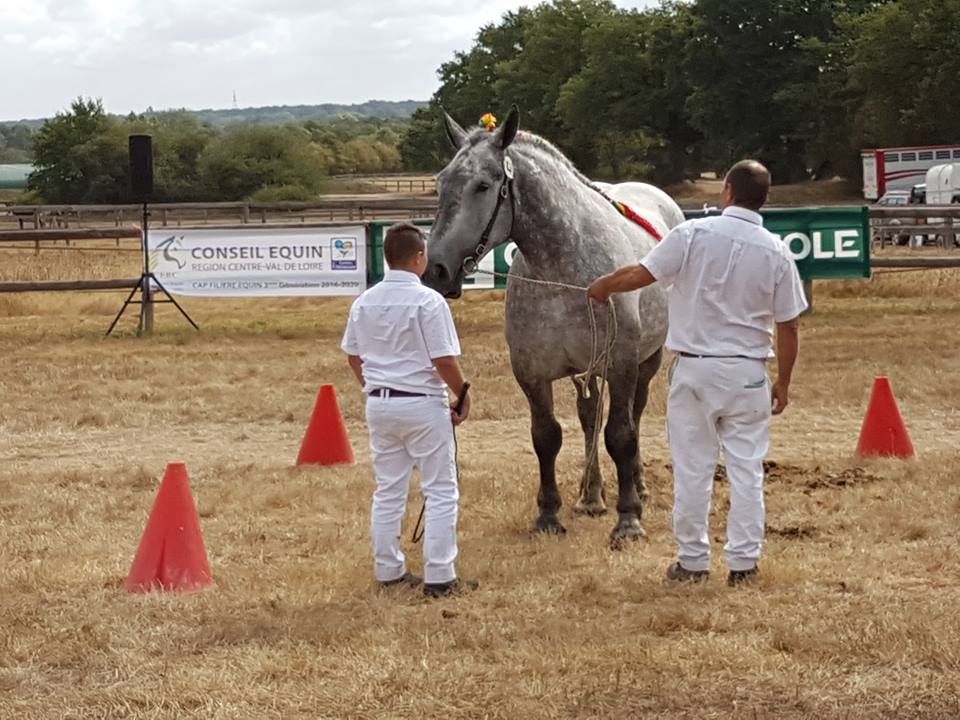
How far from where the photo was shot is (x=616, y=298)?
7184mm

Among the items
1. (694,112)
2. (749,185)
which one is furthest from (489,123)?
(694,112)

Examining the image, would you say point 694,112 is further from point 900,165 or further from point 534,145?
point 534,145

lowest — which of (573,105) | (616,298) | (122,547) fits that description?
(122,547)

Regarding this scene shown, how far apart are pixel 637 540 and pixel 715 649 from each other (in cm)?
209

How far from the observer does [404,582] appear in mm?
6258

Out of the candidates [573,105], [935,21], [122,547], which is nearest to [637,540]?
[122,547]

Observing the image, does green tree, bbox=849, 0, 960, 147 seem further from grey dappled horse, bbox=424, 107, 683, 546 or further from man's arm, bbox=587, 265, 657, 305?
man's arm, bbox=587, 265, 657, 305

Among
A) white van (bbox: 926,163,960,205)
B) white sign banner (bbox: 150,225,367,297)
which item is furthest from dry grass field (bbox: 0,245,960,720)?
white van (bbox: 926,163,960,205)

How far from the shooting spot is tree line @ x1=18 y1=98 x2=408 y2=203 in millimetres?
62969

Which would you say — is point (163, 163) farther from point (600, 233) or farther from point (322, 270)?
point (600, 233)

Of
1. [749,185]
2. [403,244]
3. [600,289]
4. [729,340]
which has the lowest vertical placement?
[729,340]

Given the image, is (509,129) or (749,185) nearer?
(749,185)

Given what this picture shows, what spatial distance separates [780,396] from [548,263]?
1.58m

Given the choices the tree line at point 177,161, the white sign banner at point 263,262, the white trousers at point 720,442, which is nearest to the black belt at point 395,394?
the white trousers at point 720,442
